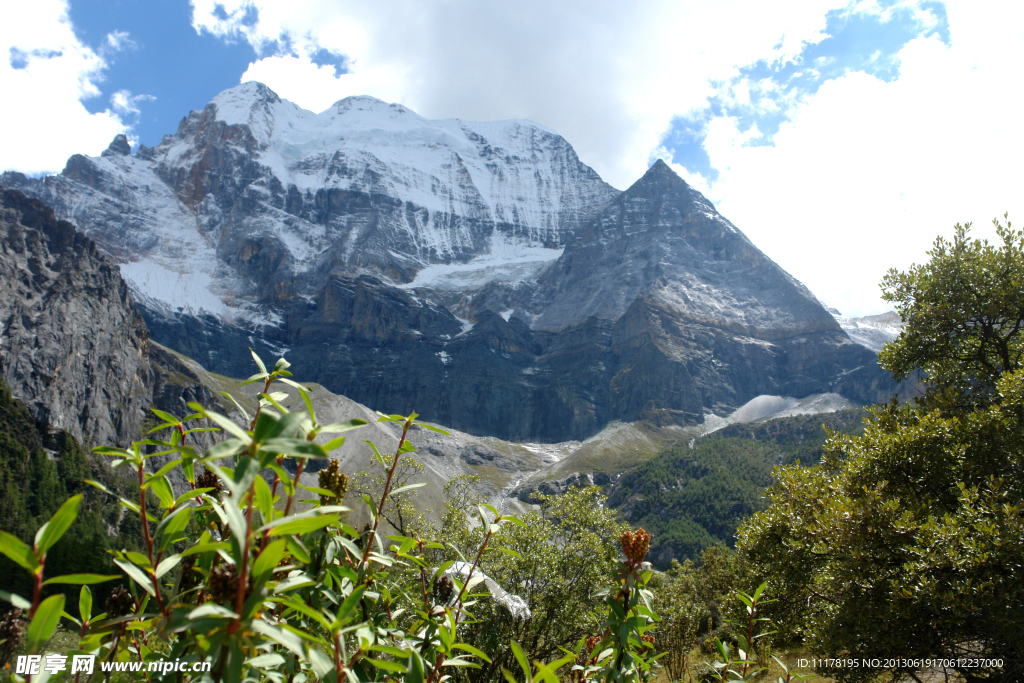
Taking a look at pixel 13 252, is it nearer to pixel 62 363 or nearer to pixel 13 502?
pixel 62 363

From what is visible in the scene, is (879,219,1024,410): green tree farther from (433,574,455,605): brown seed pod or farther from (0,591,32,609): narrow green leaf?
(0,591,32,609): narrow green leaf

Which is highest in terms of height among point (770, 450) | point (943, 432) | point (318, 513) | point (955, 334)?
point (955, 334)

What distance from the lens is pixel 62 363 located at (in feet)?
393

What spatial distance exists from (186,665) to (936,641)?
32.5ft

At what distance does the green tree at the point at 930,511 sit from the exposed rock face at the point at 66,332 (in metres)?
145

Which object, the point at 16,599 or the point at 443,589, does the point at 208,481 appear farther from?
the point at 443,589

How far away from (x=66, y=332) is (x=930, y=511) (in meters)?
163

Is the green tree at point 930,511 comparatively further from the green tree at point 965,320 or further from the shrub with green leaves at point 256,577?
the shrub with green leaves at point 256,577

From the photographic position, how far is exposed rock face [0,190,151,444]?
112 metres

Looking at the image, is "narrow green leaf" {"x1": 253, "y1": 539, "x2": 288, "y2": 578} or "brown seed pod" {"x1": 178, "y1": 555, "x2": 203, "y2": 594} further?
"brown seed pod" {"x1": 178, "y1": 555, "x2": 203, "y2": 594}

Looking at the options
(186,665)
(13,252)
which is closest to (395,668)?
(186,665)

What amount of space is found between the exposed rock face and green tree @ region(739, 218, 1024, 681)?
14538 centimetres

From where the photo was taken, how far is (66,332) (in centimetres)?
12369

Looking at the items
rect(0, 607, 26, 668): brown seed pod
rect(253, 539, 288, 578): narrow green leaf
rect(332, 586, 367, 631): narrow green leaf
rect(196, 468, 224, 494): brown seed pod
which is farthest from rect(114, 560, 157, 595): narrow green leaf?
rect(0, 607, 26, 668): brown seed pod
